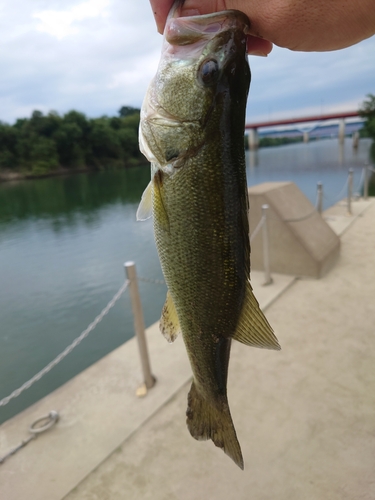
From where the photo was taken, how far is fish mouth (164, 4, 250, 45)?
113 cm

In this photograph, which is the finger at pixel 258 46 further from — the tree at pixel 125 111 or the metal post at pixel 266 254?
the tree at pixel 125 111

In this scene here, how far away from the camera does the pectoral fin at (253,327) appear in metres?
1.29

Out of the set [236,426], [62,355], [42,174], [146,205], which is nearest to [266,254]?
[236,426]

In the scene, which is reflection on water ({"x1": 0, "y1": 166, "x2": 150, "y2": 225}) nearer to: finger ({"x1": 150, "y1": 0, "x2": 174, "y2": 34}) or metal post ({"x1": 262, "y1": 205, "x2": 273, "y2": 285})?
metal post ({"x1": 262, "y1": 205, "x2": 273, "y2": 285})

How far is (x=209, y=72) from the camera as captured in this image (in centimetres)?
121

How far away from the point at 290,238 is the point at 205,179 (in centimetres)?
452

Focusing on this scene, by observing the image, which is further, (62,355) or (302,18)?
(62,355)

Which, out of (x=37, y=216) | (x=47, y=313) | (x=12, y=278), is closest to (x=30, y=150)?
(x=37, y=216)

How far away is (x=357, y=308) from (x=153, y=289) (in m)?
4.29

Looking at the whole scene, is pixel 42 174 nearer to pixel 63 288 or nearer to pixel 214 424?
pixel 63 288

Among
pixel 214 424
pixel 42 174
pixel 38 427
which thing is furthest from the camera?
pixel 42 174

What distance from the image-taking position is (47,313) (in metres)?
7.38

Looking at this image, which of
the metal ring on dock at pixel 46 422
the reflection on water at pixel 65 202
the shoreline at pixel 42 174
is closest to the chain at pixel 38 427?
the metal ring on dock at pixel 46 422

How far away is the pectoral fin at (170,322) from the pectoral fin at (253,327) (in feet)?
0.84
